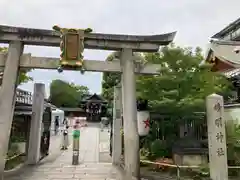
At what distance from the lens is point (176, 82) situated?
476 inches

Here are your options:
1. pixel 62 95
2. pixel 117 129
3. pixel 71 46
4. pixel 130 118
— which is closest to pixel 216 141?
pixel 130 118

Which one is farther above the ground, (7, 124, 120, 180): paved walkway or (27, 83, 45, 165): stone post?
(27, 83, 45, 165): stone post

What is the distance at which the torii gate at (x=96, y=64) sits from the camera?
1009 cm

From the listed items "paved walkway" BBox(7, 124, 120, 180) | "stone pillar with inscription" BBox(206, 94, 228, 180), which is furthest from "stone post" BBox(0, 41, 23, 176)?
"stone pillar with inscription" BBox(206, 94, 228, 180)

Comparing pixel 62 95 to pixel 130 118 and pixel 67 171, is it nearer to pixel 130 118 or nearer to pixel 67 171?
pixel 67 171

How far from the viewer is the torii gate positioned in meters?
10.1

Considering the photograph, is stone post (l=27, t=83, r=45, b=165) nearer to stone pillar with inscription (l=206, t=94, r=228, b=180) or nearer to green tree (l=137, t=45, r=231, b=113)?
green tree (l=137, t=45, r=231, b=113)

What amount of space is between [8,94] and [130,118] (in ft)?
15.5

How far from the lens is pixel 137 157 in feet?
34.0

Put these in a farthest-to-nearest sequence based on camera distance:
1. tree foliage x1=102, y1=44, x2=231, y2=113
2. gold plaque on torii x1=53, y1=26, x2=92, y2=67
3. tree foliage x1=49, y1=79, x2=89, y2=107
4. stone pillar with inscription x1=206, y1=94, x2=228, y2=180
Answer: tree foliage x1=49, y1=79, x2=89, y2=107 < tree foliage x1=102, y1=44, x2=231, y2=113 < gold plaque on torii x1=53, y1=26, x2=92, y2=67 < stone pillar with inscription x1=206, y1=94, x2=228, y2=180

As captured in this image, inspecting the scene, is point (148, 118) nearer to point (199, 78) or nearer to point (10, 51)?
point (199, 78)

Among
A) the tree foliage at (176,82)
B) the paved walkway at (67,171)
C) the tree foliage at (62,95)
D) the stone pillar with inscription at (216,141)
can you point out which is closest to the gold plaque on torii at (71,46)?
the tree foliage at (176,82)

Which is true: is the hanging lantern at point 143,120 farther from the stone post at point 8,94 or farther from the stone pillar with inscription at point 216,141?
the stone post at point 8,94

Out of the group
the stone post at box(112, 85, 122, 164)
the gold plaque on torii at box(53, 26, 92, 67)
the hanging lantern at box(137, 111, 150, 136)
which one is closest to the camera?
the gold plaque on torii at box(53, 26, 92, 67)
